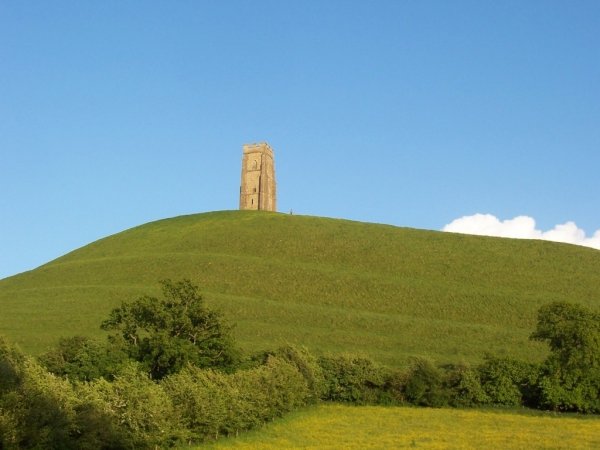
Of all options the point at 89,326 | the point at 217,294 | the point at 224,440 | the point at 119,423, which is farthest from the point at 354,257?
the point at 119,423

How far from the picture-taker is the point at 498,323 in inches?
3445

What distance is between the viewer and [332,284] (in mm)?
102938

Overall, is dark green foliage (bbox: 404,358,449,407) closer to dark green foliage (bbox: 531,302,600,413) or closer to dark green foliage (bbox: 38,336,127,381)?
dark green foliage (bbox: 531,302,600,413)

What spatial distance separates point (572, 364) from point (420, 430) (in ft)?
65.0

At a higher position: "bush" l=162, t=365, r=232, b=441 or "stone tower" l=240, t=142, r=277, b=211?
"stone tower" l=240, t=142, r=277, b=211

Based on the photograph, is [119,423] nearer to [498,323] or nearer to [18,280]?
[498,323]

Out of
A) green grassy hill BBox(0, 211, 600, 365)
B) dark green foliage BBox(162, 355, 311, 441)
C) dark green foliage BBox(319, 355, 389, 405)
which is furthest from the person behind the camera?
green grassy hill BBox(0, 211, 600, 365)

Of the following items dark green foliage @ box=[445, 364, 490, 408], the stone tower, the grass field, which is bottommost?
the grass field

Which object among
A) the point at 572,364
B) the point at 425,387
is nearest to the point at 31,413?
the point at 425,387

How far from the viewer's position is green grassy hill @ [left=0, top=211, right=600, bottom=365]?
8100cm

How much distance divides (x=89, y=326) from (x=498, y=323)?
4839 cm

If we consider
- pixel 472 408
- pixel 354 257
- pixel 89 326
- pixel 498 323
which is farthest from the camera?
pixel 354 257

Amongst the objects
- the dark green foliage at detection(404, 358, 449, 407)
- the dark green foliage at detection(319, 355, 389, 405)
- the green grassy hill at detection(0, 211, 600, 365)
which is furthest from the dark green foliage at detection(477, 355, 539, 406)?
the green grassy hill at detection(0, 211, 600, 365)

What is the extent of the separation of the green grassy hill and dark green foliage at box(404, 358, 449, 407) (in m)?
12.7
